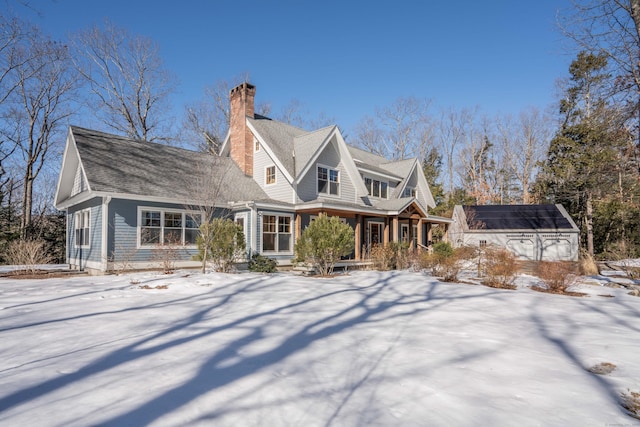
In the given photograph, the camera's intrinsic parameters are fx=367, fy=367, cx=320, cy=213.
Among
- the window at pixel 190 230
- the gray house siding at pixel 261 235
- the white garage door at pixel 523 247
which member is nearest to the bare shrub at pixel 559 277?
the gray house siding at pixel 261 235

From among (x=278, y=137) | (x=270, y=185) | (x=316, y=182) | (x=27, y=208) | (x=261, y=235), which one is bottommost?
(x=261, y=235)

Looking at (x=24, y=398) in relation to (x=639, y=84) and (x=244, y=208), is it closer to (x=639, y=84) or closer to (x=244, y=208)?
(x=244, y=208)

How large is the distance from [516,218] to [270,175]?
21069 mm

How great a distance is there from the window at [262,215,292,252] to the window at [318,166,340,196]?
272 cm

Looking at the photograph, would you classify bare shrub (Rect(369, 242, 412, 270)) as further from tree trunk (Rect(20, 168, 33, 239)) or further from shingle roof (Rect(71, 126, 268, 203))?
tree trunk (Rect(20, 168, 33, 239))

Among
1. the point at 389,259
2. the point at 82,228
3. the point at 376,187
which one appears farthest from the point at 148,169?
the point at 376,187

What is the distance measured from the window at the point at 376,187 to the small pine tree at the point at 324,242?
8437mm

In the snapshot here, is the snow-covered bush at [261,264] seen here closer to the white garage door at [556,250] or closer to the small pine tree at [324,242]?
the small pine tree at [324,242]

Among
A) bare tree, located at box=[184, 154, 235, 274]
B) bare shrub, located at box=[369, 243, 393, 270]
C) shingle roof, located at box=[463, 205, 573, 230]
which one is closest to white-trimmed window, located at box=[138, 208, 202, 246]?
bare tree, located at box=[184, 154, 235, 274]

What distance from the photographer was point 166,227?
559 inches

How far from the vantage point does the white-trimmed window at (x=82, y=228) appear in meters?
14.7

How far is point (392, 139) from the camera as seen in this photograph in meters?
39.9

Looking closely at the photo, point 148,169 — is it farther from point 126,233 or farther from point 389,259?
point 389,259

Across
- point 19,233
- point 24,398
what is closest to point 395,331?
point 24,398
